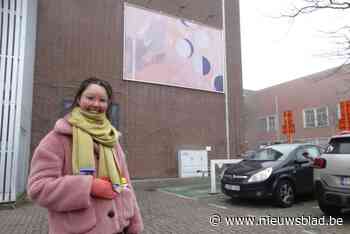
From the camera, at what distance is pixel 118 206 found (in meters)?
1.76

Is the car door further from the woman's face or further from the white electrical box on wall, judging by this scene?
the white electrical box on wall

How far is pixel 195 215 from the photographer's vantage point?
6.42 meters

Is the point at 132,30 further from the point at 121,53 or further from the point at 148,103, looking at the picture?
the point at 148,103

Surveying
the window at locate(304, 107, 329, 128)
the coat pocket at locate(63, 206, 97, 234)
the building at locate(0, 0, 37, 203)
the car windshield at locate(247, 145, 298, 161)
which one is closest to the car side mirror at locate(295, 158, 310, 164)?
the car windshield at locate(247, 145, 298, 161)

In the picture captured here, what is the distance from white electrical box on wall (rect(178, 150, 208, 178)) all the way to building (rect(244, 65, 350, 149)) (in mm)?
20843

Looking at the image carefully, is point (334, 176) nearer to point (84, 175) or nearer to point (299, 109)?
point (84, 175)

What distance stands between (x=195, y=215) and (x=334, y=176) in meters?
3.00

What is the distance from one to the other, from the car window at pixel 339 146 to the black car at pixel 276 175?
159 cm

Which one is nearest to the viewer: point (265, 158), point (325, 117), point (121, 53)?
point (265, 158)

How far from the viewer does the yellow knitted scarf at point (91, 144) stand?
1660mm

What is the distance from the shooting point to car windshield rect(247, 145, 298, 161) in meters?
7.57

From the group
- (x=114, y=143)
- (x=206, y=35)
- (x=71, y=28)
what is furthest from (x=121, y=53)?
(x=114, y=143)

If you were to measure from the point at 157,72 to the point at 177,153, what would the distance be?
14.4 feet

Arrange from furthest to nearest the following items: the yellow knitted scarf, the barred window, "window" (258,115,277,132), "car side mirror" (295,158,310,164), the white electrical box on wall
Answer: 1. "window" (258,115,277,132)
2. the barred window
3. the white electrical box on wall
4. "car side mirror" (295,158,310,164)
5. the yellow knitted scarf
